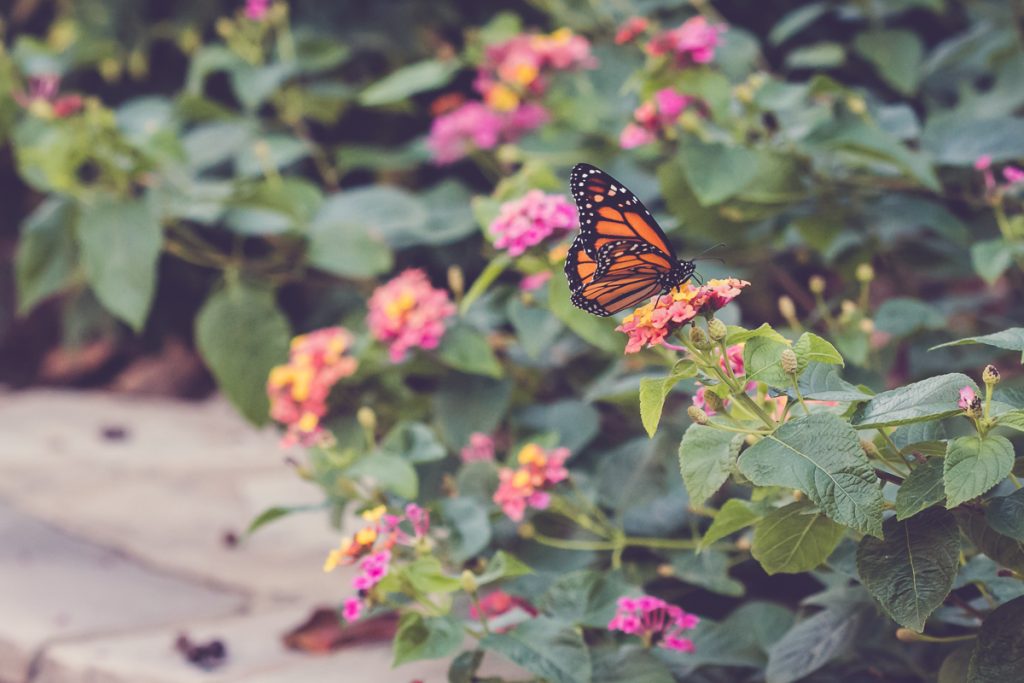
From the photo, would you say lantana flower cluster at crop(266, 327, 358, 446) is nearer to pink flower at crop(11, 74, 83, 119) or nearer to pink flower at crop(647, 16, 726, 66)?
pink flower at crop(647, 16, 726, 66)

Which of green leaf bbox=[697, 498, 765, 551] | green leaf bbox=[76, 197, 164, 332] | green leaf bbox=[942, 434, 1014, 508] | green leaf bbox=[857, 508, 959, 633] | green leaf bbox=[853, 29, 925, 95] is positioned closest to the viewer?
Answer: green leaf bbox=[942, 434, 1014, 508]

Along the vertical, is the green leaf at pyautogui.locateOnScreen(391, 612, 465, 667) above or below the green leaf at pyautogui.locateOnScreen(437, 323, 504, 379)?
below

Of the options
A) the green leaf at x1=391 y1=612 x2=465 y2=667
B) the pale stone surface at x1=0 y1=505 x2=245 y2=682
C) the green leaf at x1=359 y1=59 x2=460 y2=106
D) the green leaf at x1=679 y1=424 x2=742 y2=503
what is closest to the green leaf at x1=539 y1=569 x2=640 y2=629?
the green leaf at x1=391 y1=612 x2=465 y2=667

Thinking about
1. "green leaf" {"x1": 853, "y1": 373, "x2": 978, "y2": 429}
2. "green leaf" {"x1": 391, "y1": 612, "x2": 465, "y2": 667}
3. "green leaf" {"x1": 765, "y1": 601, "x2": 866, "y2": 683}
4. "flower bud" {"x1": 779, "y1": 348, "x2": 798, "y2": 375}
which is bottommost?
"green leaf" {"x1": 765, "y1": 601, "x2": 866, "y2": 683}

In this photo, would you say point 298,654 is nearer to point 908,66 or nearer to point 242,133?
point 242,133

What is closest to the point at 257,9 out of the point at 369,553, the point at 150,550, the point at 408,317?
the point at 408,317

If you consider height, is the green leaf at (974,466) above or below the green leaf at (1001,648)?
above

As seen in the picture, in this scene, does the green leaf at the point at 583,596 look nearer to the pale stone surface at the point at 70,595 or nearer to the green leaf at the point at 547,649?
the green leaf at the point at 547,649

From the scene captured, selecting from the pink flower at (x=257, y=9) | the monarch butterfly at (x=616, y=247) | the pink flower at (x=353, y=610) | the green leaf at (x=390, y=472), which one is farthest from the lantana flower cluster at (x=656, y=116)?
the pink flower at (x=257, y=9)

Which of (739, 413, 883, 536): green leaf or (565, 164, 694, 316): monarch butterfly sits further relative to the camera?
(565, 164, 694, 316): monarch butterfly
